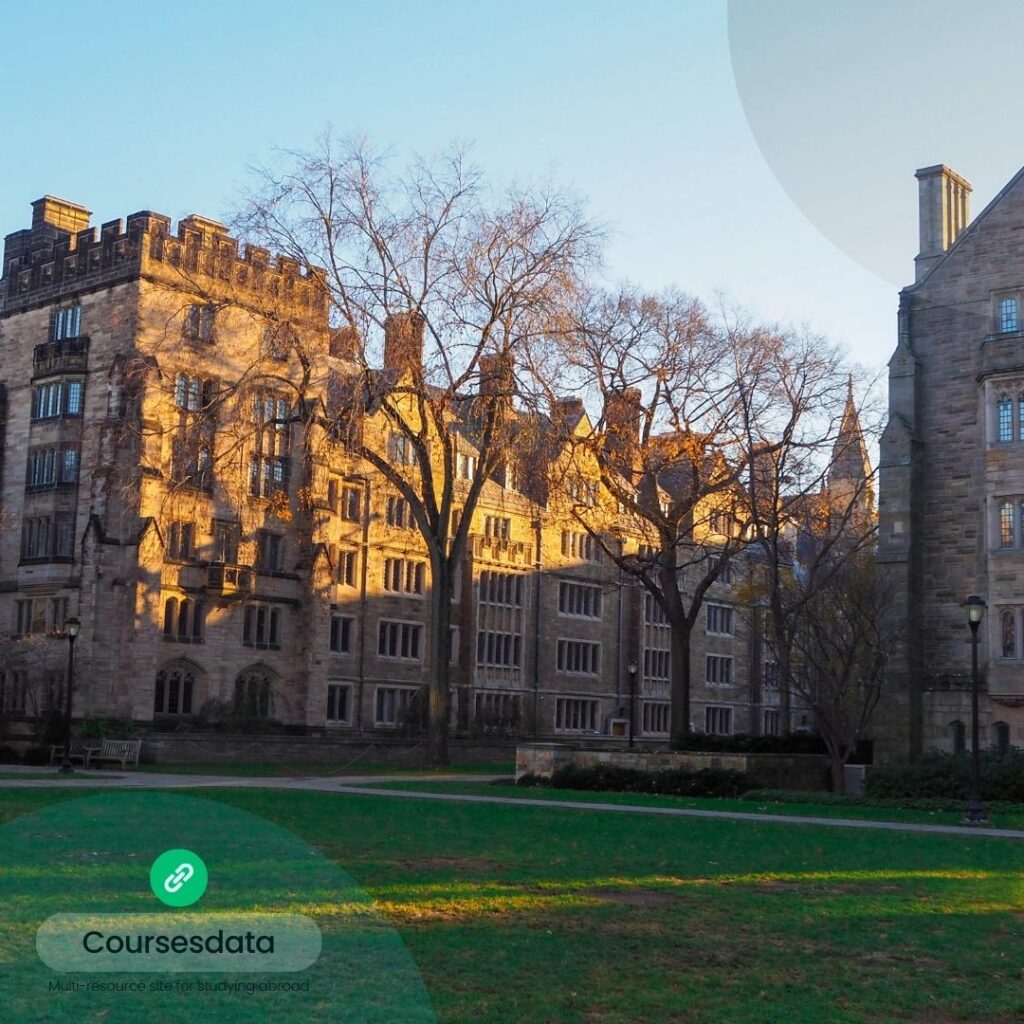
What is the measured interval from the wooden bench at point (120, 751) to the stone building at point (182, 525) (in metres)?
3.53

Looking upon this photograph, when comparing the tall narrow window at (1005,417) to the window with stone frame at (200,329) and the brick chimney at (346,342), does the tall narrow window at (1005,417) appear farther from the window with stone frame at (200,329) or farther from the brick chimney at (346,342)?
the window with stone frame at (200,329)

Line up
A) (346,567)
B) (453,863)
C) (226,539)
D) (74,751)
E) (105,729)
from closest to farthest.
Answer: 1. (453,863)
2. (74,751)
3. (105,729)
4. (226,539)
5. (346,567)

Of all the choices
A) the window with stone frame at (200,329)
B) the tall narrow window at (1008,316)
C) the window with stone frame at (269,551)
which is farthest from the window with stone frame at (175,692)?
the tall narrow window at (1008,316)

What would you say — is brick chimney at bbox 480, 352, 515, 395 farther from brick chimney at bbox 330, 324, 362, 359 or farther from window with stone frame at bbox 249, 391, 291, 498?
window with stone frame at bbox 249, 391, 291, 498

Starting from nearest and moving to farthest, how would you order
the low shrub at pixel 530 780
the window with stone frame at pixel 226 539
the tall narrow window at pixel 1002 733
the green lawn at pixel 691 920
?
the green lawn at pixel 691 920
the low shrub at pixel 530 780
the tall narrow window at pixel 1002 733
the window with stone frame at pixel 226 539

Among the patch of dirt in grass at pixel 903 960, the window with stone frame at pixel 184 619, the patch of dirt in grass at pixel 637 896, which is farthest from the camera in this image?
the window with stone frame at pixel 184 619

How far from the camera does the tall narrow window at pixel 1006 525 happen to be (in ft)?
115

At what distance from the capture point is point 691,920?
37.6 ft

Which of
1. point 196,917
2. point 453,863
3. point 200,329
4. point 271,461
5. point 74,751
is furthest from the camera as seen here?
point 271,461

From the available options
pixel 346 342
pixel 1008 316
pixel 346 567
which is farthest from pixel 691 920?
pixel 346 567

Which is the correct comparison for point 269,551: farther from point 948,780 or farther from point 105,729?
point 948,780

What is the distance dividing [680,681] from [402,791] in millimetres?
12086

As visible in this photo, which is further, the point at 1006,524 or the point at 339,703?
the point at 339,703

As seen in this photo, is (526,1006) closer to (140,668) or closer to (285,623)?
(140,668)
